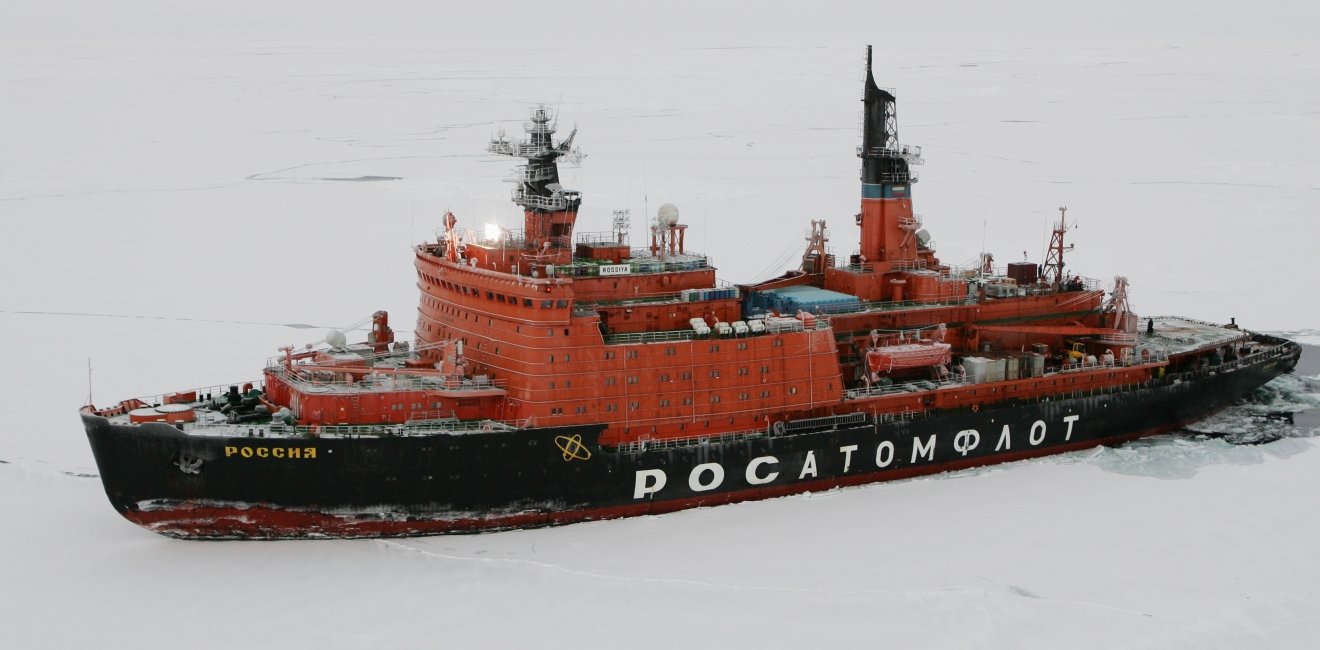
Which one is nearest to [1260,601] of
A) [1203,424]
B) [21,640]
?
[1203,424]

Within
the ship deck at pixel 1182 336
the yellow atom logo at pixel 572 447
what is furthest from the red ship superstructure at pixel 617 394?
the ship deck at pixel 1182 336

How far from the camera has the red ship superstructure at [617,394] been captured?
17047 millimetres

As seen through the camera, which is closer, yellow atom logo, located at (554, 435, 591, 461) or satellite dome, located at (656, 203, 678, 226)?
yellow atom logo, located at (554, 435, 591, 461)

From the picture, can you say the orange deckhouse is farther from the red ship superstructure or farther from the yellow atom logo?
the yellow atom logo

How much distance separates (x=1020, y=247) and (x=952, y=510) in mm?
16615

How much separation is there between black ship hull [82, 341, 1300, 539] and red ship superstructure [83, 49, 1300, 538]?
35 millimetres

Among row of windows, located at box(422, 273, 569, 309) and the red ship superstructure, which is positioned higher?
row of windows, located at box(422, 273, 569, 309)

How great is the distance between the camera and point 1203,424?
24.2 meters

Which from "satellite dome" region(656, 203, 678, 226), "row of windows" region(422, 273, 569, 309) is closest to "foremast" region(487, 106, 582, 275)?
"row of windows" region(422, 273, 569, 309)

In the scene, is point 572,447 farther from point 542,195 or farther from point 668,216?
point 668,216

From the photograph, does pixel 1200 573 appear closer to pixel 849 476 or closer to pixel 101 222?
pixel 849 476

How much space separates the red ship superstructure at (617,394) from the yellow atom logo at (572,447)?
1.1 inches

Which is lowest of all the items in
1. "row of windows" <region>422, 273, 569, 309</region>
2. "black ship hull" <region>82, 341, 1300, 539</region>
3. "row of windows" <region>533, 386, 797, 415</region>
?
"black ship hull" <region>82, 341, 1300, 539</region>

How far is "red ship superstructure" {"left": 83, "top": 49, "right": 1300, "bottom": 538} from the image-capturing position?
17.0 meters
